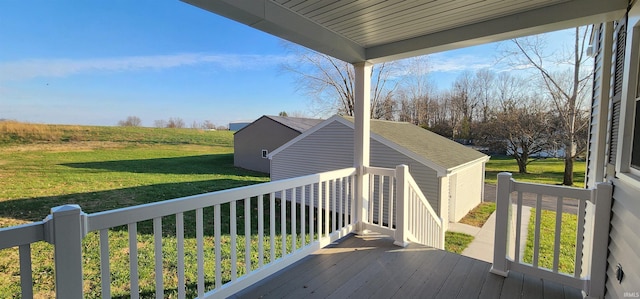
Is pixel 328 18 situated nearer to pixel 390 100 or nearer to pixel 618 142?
pixel 618 142

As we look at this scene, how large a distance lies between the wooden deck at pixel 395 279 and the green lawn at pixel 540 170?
10.9 metres

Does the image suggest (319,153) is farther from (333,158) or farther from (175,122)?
(175,122)

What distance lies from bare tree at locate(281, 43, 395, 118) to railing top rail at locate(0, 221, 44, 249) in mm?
15284

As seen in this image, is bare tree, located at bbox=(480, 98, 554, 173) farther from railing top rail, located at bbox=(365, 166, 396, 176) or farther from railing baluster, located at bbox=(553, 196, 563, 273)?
railing baluster, located at bbox=(553, 196, 563, 273)

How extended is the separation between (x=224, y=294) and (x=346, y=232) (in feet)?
5.34

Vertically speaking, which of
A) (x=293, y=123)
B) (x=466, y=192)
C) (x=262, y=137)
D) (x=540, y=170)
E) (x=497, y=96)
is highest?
(x=497, y=96)

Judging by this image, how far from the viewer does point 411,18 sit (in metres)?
2.41

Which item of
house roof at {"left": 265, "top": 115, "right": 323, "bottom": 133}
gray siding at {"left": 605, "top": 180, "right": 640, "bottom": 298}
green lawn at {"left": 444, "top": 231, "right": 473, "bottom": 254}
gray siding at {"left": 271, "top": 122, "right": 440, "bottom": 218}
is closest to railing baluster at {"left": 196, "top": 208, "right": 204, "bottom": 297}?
gray siding at {"left": 605, "top": 180, "right": 640, "bottom": 298}

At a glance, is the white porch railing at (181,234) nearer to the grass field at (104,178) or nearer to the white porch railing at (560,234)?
the white porch railing at (560,234)

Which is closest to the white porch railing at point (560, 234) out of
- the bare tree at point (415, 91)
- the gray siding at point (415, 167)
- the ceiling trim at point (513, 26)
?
the ceiling trim at point (513, 26)

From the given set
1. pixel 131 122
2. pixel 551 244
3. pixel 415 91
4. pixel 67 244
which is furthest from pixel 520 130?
pixel 131 122

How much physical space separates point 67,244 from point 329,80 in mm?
15871

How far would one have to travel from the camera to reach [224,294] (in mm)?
2031

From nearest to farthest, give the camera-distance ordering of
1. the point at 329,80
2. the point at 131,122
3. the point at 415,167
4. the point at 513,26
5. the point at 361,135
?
the point at 513,26, the point at 361,135, the point at 415,167, the point at 131,122, the point at 329,80
